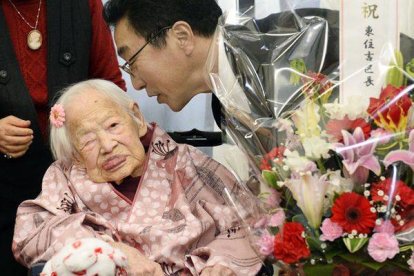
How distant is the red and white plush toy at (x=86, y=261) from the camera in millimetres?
1469

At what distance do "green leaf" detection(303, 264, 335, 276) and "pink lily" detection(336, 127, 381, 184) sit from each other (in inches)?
6.8

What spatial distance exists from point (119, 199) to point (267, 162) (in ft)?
2.31

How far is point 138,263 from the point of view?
1.66 m

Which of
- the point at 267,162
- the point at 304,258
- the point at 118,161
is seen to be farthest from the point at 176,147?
the point at 304,258

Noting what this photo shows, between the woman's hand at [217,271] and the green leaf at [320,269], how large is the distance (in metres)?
0.47

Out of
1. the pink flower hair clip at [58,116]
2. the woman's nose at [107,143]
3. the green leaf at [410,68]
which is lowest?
the woman's nose at [107,143]

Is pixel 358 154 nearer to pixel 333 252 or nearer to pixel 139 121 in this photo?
pixel 333 252

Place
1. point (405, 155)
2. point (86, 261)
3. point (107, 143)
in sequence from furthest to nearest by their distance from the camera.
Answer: point (107, 143) → point (86, 261) → point (405, 155)

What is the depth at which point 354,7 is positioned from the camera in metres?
1.25

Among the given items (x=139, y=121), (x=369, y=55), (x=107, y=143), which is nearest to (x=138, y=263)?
(x=107, y=143)

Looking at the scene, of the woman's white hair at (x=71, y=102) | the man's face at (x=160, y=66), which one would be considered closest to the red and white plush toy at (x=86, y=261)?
the woman's white hair at (x=71, y=102)

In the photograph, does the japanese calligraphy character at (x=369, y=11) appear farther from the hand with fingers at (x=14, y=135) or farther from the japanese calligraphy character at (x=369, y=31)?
the hand with fingers at (x=14, y=135)

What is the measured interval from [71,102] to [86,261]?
0.57 meters

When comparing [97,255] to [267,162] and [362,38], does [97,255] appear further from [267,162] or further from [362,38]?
[362,38]
